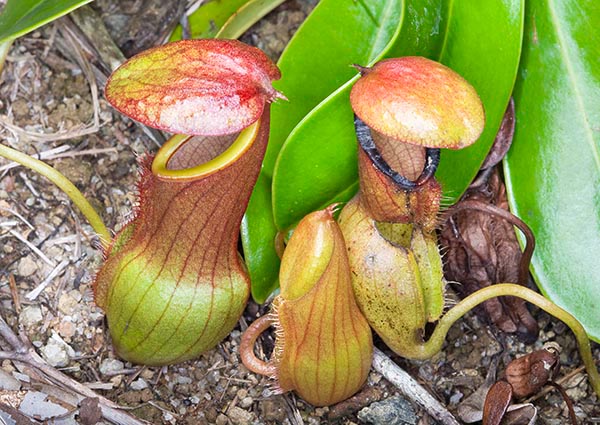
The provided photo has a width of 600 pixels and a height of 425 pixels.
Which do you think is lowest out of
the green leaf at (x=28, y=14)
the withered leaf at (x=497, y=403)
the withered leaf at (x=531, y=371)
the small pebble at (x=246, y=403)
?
the withered leaf at (x=531, y=371)

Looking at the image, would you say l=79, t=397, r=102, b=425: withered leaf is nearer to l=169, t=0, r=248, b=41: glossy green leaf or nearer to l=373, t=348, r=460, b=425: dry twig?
l=373, t=348, r=460, b=425: dry twig

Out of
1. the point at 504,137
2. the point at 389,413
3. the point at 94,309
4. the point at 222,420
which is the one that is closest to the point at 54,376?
the point at 94,309

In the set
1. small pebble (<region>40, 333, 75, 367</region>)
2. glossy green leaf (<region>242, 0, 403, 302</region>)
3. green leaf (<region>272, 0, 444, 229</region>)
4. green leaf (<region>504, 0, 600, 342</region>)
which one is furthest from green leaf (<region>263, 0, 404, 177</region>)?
small pebble (<region>40, 333, 75, 367</region>)

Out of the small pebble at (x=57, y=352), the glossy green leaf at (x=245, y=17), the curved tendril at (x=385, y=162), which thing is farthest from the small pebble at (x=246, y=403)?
the glossy green leaf at (x=245, y=17)

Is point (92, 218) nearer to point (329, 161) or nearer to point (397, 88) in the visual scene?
point (329, 161)

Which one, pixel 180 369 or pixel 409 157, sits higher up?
pixel 409 157

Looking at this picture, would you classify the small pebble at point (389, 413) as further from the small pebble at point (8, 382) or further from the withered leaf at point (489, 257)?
the small pebble at point (8, 382)

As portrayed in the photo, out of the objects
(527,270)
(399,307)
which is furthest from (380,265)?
(527,270)
